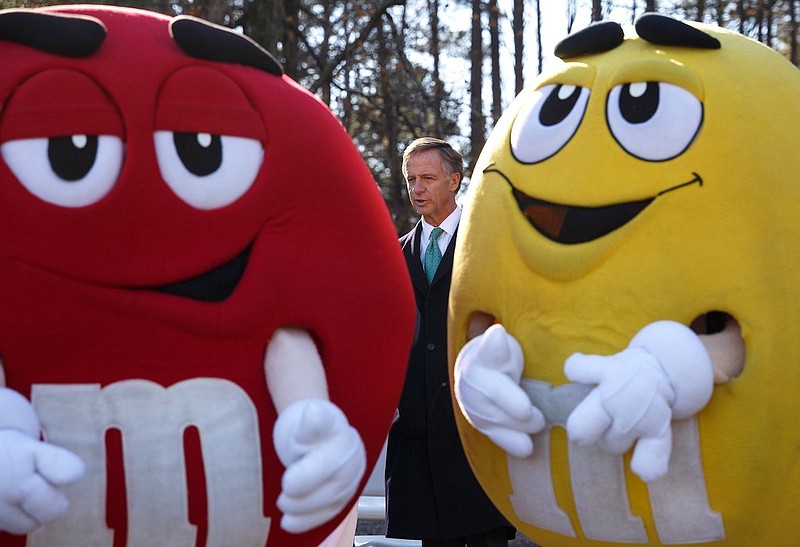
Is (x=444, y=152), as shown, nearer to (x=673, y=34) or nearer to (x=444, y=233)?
(x=444, y=233)

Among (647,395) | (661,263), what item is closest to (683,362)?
(647,395)

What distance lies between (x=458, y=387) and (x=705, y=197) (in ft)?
2.58

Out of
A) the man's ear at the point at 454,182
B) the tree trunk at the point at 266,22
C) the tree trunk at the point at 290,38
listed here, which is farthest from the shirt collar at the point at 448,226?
the tree trunk at the point at 290,38

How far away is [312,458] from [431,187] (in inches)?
85.2

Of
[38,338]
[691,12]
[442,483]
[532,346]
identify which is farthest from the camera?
[691,12]

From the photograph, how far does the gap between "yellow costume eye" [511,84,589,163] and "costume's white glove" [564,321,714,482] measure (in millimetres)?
584

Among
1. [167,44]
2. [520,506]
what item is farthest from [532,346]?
[167,44]

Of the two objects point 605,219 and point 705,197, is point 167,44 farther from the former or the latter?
point 705,197

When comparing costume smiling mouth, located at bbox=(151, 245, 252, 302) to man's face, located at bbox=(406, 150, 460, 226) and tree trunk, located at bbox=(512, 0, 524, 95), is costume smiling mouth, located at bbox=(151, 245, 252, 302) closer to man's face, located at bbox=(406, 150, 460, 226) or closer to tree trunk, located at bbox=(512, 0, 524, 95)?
man's face, located at bbox=(406, 150, 460, 226)

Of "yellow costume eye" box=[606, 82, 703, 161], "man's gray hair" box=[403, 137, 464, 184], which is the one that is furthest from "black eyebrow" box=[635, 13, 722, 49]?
"man's gray hair" box=[403, 137, 464, 184]

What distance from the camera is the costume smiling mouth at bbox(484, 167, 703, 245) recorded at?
2992 mm

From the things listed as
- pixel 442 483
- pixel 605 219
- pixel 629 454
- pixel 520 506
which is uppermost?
pixel 605 219

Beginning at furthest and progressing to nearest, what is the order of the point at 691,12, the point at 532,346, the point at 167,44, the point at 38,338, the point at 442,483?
the point at 691,12, the point at 442,483, the point at 532,346, the point at 167,44, the point at 38,338

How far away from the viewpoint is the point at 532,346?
306cm
